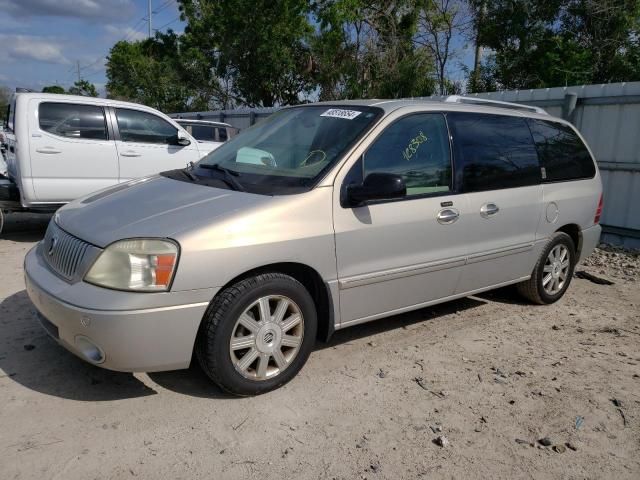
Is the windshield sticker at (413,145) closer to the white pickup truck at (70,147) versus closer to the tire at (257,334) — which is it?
the tire at (257,334)

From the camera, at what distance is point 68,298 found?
2973 millimetres

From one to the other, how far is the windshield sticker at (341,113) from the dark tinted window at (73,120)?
457 centimetres

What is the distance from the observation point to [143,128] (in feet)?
26.2

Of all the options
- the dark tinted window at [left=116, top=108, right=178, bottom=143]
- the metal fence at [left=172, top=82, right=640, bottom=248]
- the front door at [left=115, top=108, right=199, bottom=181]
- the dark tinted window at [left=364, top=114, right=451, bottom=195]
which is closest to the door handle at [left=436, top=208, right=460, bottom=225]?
the dark tinted window at [left=364, top=114, right=451, bottom=195]

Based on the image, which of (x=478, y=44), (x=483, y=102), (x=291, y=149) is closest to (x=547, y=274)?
(x=483, y=102)

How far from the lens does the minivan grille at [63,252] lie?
122 inches

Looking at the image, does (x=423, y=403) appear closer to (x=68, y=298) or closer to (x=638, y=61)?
(x=68, y=298)

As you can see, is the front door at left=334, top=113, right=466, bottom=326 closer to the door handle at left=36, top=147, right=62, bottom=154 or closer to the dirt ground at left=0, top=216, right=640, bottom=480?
the dirt ground at left=0, top=216, right=640, bottom=480

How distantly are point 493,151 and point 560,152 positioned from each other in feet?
3.38

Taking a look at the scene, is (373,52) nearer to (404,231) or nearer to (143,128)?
(143,128)

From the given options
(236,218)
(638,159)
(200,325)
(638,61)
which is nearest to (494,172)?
(236,218)

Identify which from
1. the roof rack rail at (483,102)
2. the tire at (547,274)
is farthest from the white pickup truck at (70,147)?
the tire at (547,274)

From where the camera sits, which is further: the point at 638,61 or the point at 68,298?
the point at 638,61

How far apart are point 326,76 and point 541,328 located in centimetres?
1932
